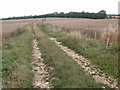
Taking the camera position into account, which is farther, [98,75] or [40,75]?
[40,75]

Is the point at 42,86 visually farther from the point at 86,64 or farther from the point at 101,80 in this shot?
the point at 86,64

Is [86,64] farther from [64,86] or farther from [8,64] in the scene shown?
[8,64]

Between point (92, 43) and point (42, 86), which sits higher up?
point (92, 43)

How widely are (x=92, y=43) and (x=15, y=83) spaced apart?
26.3 feet

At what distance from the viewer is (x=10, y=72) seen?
697cm

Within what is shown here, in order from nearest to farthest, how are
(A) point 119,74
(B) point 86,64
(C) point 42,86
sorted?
(C) point 42,86 → (A) point 119,74 → (B) point 86,64

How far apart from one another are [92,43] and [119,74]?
6118 millimetres

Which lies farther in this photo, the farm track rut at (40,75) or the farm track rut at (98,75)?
the farm track rut at (40,75)

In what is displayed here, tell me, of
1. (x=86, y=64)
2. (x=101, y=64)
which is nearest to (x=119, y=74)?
(x=101, y=64)

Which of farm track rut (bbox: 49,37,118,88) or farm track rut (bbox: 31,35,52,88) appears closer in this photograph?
farm track rut (bbox: 49,37,118,88)

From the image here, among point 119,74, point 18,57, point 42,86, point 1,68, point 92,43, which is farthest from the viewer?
point 92,43

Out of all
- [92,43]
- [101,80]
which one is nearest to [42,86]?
[101,80]

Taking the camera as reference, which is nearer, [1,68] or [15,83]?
[15,83]

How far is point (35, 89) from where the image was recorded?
563 centimetres
